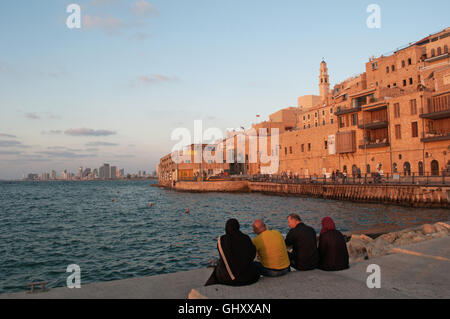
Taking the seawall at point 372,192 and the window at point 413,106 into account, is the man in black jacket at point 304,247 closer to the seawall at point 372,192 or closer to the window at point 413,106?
the seawall at point 372,192

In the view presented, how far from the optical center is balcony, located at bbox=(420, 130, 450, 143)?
1464 inches

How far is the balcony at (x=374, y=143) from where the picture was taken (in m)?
45.0

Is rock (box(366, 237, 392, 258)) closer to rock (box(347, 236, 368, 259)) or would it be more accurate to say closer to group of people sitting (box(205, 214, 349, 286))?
rock (box(347, 236, 368, 259))

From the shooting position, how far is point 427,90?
40.7 m

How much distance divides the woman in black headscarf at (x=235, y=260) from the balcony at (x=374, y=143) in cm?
4361

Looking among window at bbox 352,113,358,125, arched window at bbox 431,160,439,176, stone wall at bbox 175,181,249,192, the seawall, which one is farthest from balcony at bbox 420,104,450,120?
stone wall at bbox 175,181,249,192

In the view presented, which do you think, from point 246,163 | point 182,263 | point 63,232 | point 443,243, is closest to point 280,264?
point 443,243

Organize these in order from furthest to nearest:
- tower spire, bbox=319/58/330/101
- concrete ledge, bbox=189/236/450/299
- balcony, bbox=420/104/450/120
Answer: tower spire, bbox=319/58/330/101 < balcony, bbox=420/104/450/120 < concrete ledge, bbox=189/236/450/299

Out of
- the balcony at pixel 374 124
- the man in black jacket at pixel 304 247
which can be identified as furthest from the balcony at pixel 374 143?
the man in black jacket at pixel 304 247

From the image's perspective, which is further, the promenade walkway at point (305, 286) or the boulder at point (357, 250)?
the boulder at point (357, 250)

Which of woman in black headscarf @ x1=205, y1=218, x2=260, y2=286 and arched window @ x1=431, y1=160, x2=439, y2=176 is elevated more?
arched window @ x1=431, y1=160, x2=439, y2=176

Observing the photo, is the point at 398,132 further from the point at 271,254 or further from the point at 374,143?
the point at 271,254

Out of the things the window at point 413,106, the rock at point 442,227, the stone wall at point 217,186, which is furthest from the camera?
the stone wall at point 217,186
